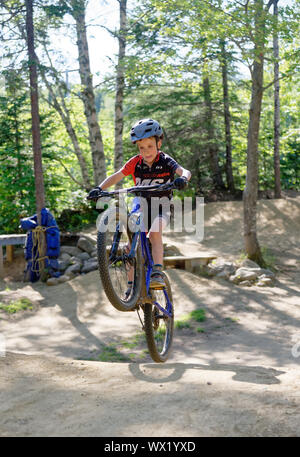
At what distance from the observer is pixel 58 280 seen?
35.0 ft

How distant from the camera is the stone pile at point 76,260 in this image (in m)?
11.0

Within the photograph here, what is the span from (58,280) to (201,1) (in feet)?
21.4

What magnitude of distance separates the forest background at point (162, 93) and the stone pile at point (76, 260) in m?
1.71

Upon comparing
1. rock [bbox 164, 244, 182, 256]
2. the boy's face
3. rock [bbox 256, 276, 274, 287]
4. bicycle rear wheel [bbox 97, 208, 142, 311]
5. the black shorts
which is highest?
the boy's face

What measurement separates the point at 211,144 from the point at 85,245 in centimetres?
721

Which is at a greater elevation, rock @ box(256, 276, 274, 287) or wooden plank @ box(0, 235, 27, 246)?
wooden plank @ box(0, 235, 27, 246)

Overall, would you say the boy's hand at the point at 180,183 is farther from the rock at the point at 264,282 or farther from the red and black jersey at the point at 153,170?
the rock at the point at 264,282

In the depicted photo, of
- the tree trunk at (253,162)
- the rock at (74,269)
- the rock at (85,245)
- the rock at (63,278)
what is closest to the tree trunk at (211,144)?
the tree trunk at (253,162)

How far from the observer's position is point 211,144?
17.1 meters

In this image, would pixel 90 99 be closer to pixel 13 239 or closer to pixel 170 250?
pixel 13 239

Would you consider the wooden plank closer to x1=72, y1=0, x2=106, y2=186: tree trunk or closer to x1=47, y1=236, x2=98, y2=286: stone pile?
x1=47, y1=236, x2=98, y2=286: stone pile

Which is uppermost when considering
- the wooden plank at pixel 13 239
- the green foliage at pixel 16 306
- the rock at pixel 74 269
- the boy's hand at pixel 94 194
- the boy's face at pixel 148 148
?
the boy's face at pixel 148 148

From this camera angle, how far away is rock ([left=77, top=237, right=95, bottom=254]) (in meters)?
12.1

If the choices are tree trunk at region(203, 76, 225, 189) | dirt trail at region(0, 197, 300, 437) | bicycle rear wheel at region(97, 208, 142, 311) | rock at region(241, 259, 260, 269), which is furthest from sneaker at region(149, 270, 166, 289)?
tree trunk at region(203, 76, 225, 189)
